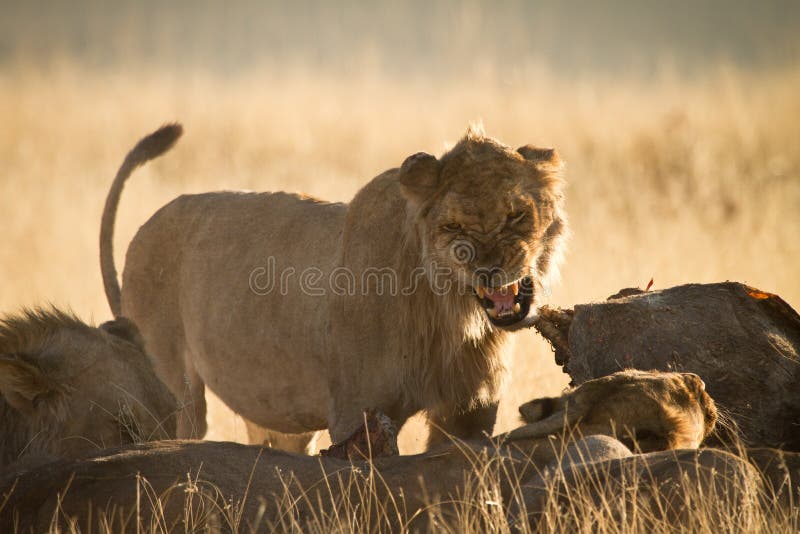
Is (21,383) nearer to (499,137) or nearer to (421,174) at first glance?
(421,174)

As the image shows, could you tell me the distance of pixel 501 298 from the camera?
15.2ft

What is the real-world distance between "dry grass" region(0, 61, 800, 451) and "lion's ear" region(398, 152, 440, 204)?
8.30 feet

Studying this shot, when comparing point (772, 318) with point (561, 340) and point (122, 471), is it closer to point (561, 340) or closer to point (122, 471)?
point (561, 340)

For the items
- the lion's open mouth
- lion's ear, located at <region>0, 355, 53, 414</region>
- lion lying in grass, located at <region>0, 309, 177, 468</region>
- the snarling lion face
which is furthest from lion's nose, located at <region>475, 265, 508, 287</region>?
lion's ear, located at <region>0, 355, 53, 414</region>

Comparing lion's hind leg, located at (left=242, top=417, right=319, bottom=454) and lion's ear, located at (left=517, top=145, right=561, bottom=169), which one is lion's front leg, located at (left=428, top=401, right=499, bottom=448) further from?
lion's hind leg, located at (left=242, top=417, right=319, bottom=454)

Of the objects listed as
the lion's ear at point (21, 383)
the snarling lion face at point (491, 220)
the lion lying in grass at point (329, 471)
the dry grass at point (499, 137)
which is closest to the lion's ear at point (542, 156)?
the snarling lion face at point (491, 220)

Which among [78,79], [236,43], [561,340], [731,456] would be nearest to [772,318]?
[561,340]

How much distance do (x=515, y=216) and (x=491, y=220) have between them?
0.12 metres

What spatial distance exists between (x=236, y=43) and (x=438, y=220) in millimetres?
50599

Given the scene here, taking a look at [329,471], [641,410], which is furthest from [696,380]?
[329,471]

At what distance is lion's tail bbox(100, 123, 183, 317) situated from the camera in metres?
7.19

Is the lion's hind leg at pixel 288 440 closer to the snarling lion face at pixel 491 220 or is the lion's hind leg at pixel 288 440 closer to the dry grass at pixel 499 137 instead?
the dry grass at pixel 499 137

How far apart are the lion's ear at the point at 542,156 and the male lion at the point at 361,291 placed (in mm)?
13

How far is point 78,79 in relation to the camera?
27203mm
